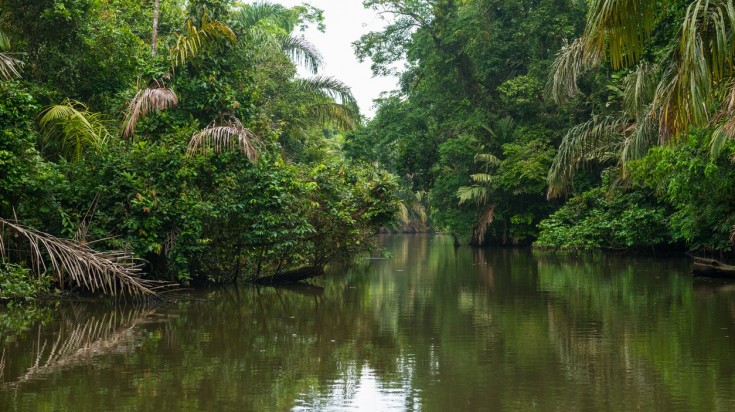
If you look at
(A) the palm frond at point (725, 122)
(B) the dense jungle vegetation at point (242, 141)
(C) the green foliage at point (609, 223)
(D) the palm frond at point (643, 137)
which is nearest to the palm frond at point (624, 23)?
(B) the dense jungle vegetation at point (242, 141)

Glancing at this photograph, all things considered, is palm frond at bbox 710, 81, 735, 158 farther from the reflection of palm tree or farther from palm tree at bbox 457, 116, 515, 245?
palm tree at bbox 457, 116, 515, 245

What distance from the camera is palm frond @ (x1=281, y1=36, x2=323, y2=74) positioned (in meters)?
32.8

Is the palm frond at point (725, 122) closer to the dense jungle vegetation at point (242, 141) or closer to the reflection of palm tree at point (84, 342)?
the dense jungle vegetation at point (242, 141)

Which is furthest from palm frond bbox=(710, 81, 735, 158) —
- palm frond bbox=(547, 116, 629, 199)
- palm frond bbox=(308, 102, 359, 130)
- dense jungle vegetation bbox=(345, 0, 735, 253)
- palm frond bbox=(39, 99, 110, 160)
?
palm frond bbox=(308, 102, 359, 130)

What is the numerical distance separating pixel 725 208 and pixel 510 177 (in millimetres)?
15902

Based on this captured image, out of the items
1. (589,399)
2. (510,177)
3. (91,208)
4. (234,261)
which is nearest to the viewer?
(589,399)

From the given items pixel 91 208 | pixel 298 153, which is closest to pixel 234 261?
pixel 91 208

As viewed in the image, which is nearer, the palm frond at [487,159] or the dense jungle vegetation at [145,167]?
the dense jungle vegetation at [145,167]

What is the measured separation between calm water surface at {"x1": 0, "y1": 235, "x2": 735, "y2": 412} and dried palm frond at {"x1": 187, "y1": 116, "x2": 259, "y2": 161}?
9.19 ft

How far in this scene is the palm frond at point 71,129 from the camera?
1548 centimetres

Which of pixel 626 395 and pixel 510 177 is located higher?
pixel 510 177

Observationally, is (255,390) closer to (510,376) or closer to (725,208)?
(510,376)

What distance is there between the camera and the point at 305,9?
39.5 meters

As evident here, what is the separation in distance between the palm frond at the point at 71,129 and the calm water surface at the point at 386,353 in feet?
10.7
